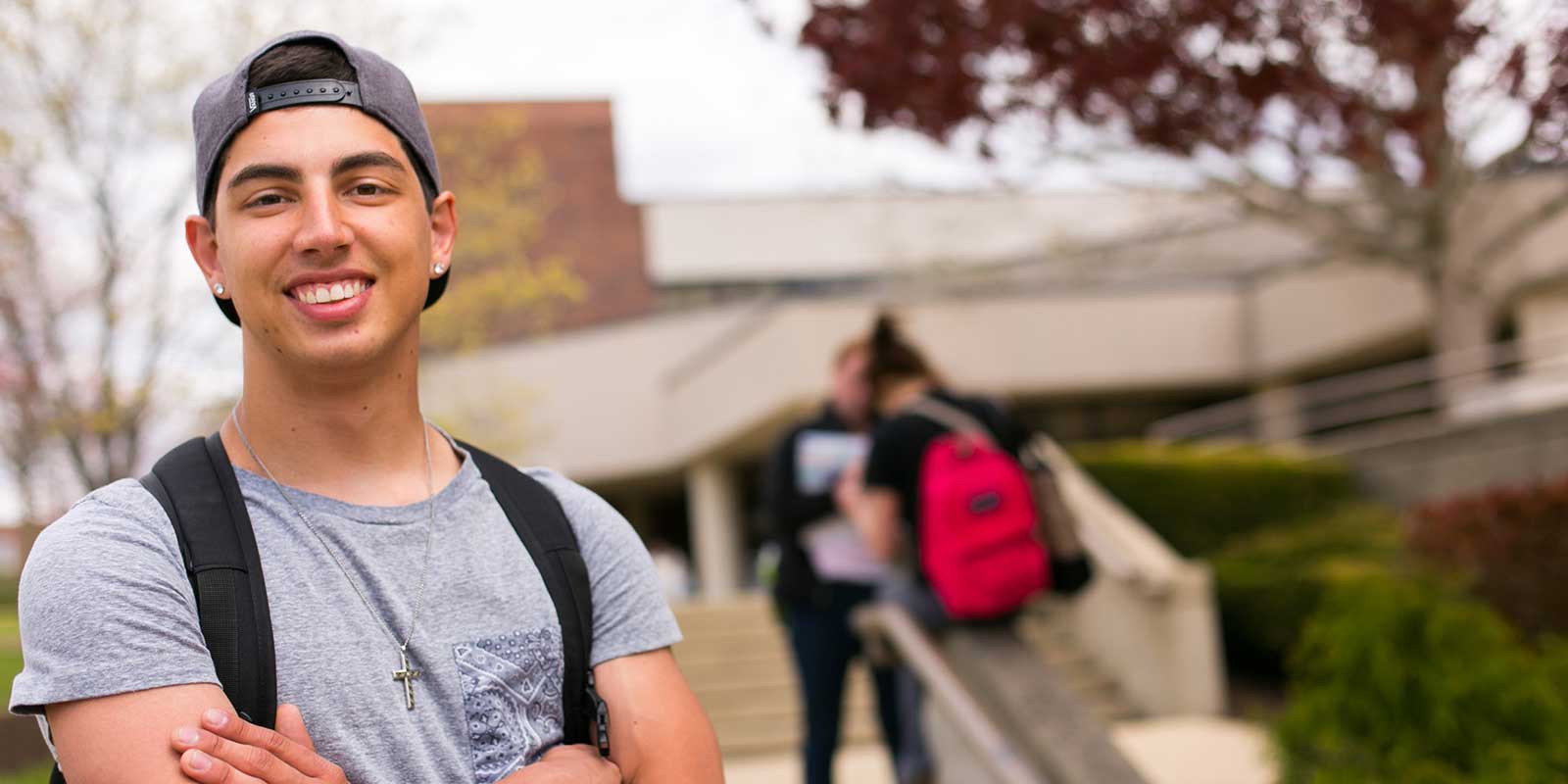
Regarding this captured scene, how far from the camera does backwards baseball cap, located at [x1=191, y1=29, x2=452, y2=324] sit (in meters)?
1.92

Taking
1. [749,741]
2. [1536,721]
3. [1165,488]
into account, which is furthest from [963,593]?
[1165,488]

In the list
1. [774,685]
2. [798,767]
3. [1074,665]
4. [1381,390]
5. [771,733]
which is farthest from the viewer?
[1381,390]

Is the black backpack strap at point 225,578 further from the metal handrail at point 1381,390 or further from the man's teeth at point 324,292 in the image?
the metal handrail at point 1381,390

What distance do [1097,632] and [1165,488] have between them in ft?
13.3

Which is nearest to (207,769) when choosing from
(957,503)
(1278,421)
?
(957,503)

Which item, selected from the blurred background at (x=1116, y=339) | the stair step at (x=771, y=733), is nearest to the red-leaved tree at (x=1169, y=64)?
the blurred background at (x=1116, y=339)

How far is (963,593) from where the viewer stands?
475 centimetres

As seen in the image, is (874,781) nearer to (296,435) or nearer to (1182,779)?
(1182,779)

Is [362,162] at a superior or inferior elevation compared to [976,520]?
superior

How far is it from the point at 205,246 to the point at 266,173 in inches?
6.6

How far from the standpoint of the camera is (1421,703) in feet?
16.3

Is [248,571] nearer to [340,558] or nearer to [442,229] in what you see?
[340,558]

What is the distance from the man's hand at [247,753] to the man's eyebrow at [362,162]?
0.67 m

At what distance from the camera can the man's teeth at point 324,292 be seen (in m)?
A: 1.90
